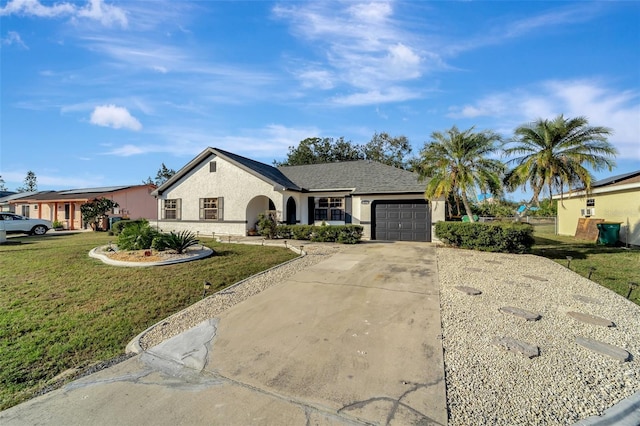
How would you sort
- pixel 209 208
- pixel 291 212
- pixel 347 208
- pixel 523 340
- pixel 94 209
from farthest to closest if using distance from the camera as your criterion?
pixel 94 209 → pixel 209 208 → pixel 291 212 → pixel 347 208 → pixel 523 340

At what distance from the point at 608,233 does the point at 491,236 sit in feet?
29.5

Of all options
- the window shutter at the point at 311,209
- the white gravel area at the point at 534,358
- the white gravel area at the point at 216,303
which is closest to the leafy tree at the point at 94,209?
the window shutter at the point at 311,209

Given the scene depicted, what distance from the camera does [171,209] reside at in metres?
19.6

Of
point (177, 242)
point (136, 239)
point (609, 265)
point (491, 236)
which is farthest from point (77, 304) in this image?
point (609, 265)

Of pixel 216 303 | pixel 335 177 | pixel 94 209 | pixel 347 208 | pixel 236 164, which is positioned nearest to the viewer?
pixel 216 303

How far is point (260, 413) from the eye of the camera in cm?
254

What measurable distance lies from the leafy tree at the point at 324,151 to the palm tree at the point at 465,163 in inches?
964

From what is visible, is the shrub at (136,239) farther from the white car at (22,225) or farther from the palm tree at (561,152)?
the palm tree at (561,152)

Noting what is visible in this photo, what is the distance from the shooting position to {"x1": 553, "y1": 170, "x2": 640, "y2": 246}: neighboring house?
13.6 meters

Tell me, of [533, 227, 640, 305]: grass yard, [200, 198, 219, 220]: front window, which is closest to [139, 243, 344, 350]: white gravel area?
[533, 227, 640, 305]: grass yard

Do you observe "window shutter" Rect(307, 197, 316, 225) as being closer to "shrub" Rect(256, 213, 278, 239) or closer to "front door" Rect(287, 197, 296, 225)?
"front door" Rect(287, 197, 296, 225)

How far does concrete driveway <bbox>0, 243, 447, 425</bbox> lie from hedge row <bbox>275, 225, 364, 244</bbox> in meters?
8.30

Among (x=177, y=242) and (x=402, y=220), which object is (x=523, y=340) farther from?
(x=402, y=220)

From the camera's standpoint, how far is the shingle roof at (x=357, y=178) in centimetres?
1583
